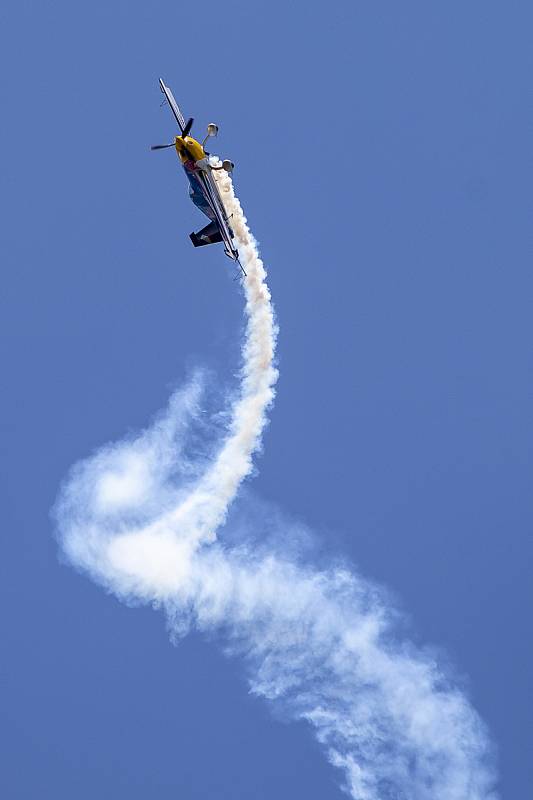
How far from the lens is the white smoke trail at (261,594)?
173 meters

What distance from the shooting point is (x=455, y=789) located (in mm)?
172125

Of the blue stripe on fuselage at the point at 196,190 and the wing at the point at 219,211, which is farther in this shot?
the wing at the point at 219,211

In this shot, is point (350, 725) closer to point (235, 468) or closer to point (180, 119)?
point (235, 468)

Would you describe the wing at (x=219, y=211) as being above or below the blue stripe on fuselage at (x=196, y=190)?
below

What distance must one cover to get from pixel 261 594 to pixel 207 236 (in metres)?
21.9

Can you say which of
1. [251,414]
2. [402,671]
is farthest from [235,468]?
[402,671]

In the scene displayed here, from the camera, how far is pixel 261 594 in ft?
574

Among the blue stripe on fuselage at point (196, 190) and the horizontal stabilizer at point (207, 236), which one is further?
the horizontal stabilizer at point (207, 236)

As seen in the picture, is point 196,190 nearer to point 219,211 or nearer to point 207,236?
point 219,211

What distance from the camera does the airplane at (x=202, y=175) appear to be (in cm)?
17050

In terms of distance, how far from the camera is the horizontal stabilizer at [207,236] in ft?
573

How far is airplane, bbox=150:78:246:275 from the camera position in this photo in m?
170

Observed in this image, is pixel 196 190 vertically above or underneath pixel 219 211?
above

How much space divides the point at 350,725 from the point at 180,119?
37.7m
